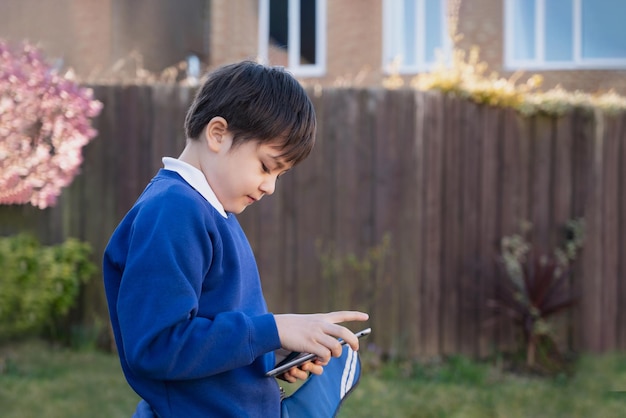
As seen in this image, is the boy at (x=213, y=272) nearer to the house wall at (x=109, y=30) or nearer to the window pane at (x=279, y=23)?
the house wall at (x=109, y=30)

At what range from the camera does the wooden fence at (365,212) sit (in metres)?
5.80

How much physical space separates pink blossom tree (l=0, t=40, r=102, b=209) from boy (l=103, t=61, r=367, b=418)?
2025 millimetres

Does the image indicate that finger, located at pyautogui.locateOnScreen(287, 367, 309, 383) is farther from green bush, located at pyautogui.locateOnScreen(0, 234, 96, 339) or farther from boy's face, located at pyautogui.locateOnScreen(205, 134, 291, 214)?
green bush, located at pyautogui.locateOnScreen(0, 234, 96, 339)

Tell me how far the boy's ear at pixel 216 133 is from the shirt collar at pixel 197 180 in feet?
0.22

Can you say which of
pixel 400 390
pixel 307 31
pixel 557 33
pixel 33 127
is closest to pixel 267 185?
pixel 33 127

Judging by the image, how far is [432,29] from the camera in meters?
11.7

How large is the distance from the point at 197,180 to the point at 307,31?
427 inches

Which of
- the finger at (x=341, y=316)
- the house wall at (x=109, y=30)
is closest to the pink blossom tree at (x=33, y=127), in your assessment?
the finger at (x=341, y=316)

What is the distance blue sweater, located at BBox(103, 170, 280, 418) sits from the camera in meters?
1.37

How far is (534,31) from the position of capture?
11492mm

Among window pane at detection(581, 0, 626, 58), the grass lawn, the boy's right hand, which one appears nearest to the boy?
the boy's right hand

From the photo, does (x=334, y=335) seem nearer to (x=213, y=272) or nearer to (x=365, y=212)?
(x=213, y=272)

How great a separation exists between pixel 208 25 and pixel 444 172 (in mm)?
7145

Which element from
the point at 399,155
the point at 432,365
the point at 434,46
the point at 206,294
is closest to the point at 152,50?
the point at 434,46
